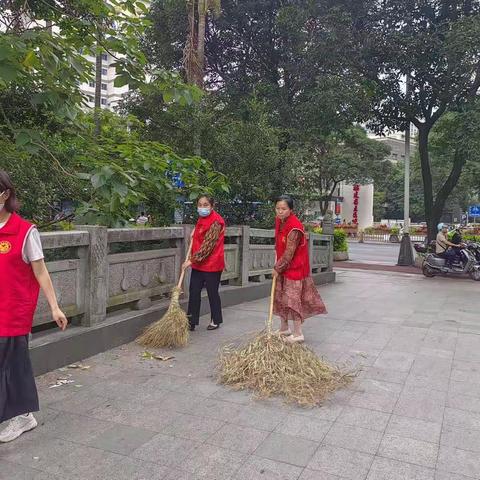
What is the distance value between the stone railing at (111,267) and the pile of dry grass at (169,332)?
1.59 ft

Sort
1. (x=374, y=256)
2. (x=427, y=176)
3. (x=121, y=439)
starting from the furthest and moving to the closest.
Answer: (x=374, y=256)
(x=427, y=176)
(x=121, y=439)

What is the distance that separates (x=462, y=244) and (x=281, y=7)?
7.35m

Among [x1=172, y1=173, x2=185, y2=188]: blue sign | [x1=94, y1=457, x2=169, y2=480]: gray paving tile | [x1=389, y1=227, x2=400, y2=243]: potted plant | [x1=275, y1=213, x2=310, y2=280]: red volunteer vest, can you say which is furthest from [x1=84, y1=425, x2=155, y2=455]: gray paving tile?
[x1=389, y1=227, x2=400, y2=243]: potted plant

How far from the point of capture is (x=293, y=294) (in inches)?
192

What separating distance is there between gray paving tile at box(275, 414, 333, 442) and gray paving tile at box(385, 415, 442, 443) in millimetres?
403

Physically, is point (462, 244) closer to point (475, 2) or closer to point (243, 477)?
point (475, 2)

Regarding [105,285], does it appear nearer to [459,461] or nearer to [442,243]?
[459,461]

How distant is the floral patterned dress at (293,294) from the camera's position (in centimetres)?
472

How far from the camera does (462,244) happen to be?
12336 mm

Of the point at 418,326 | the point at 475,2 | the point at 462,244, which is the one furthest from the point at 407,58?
the point at 418,326

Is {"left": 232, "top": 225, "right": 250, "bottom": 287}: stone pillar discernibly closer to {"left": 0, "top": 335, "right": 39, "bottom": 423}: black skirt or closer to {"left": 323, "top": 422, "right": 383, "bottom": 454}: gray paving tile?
{"left": 323, "top": 422, "right": 383, "bottom": 454}: gray paving tile

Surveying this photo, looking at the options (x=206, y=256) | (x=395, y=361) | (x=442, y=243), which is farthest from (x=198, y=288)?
(x=442, y=243)

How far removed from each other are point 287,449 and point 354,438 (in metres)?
0.45

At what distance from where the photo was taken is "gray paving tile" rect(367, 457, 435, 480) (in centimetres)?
255
